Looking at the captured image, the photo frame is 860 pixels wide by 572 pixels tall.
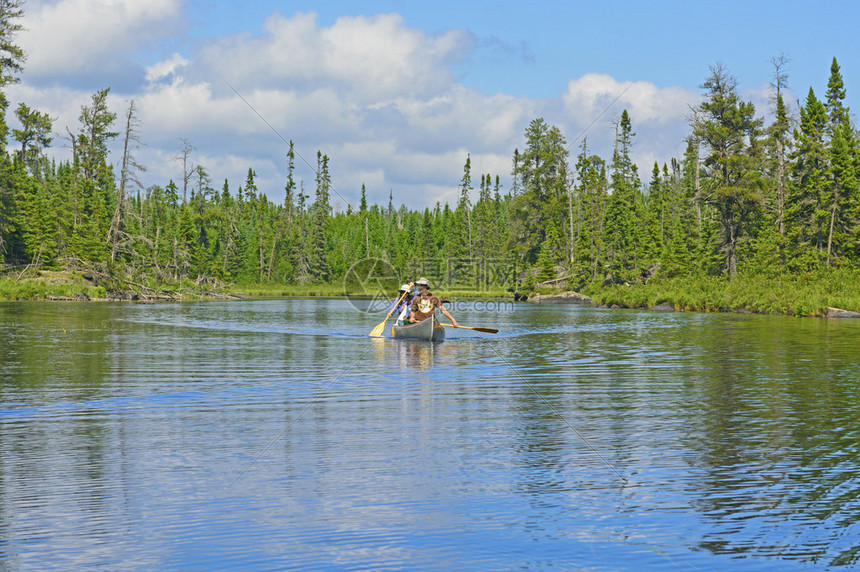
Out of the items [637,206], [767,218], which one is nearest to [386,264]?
[637,206]

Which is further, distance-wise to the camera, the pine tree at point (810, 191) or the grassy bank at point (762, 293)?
the pine tree at point (810, 191)

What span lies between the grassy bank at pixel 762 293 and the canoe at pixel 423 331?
29.3 m

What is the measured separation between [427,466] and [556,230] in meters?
89.6

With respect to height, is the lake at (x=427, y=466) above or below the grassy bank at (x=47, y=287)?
below

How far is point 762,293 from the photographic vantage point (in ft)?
177

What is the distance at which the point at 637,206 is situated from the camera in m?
97.9

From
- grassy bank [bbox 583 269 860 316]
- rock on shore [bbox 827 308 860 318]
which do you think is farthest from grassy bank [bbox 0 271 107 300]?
rock on shore [bbox 827 308 860 318]

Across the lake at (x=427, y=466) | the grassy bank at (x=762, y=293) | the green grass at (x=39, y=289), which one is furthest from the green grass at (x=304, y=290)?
the lake at (x=427, y=466)

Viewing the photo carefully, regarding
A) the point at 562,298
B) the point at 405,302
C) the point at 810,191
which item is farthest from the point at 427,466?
the point at 562,298

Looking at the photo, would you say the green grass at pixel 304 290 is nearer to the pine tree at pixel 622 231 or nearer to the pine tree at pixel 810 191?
the pine tree at pixel 622 231

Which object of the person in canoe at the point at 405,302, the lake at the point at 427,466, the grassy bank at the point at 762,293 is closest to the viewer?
the lake at the point at 427,466

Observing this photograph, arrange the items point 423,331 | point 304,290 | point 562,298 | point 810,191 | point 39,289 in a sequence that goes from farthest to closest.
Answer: point 304,290 < point 562,298 < point 39,289 < point 810,191 < point 423,331

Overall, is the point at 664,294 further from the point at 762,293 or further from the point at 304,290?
the point at 304,290

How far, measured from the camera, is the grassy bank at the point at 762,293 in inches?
1925
